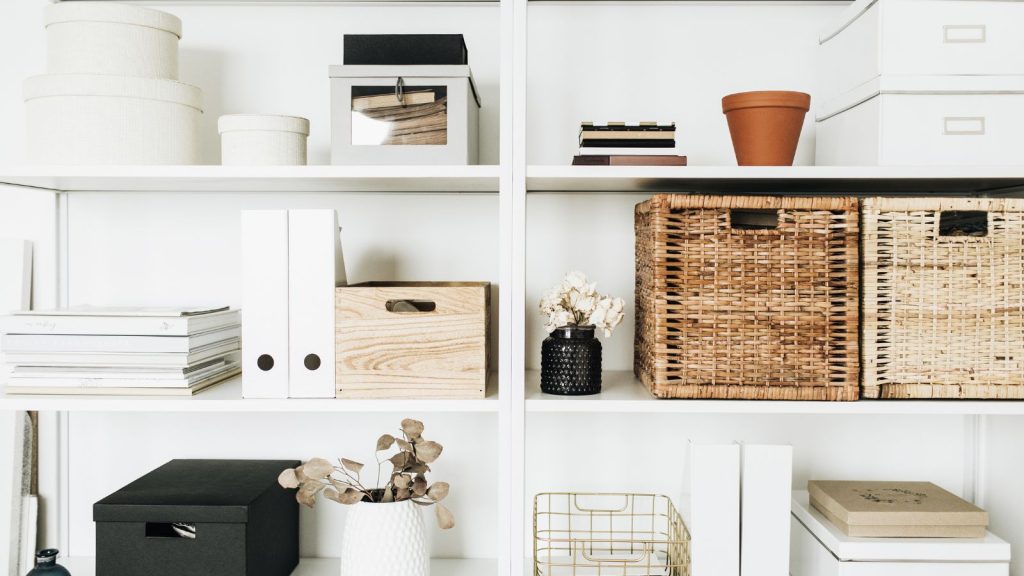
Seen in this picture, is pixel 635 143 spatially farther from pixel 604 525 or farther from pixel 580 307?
pixel 604 525

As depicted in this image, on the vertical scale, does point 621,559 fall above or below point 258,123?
below

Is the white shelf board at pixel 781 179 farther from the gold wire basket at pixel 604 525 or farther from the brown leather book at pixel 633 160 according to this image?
the gold wire basket at pixel 604 525

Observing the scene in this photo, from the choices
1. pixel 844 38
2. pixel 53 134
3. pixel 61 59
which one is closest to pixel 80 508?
pixel 53 134

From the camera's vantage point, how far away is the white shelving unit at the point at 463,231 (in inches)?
57.2

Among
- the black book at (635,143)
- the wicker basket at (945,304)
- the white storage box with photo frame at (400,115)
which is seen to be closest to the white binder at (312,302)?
the white storage box with photo frame at (400,115)

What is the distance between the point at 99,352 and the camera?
1150 mm

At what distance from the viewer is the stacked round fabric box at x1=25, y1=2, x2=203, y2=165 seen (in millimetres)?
1131

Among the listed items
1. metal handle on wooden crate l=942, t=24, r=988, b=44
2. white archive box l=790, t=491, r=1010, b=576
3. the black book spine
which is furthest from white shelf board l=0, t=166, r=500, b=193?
white archive box l=790, t=491, r=1010, b=576

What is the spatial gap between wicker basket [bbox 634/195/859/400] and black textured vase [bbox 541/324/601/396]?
4.5 inches

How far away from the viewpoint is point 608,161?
3.76ft

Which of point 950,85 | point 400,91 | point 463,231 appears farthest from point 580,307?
point 950,85

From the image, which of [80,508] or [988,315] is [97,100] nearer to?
[80,508]

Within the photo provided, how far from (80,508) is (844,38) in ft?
5.78

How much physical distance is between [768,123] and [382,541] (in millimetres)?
940
